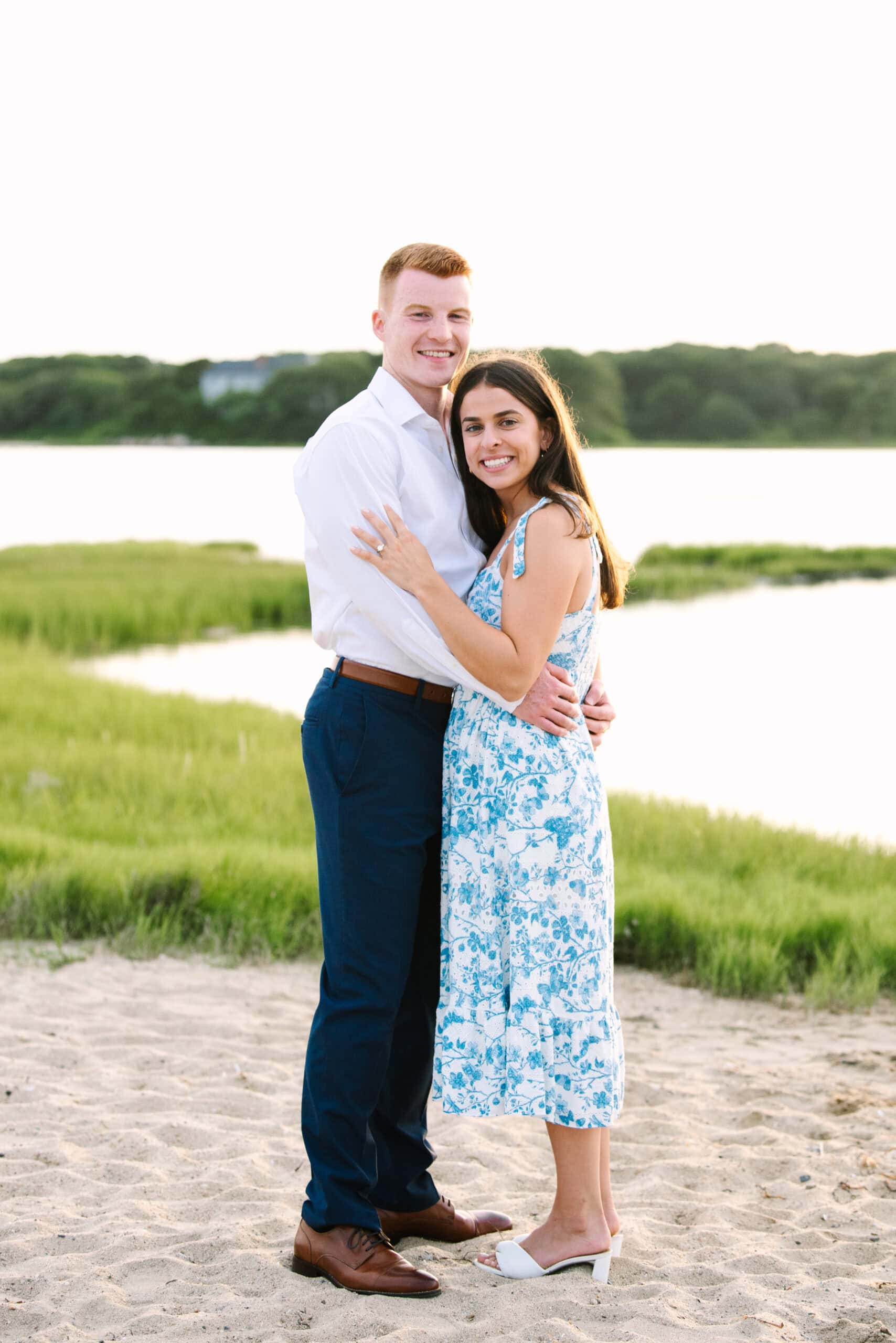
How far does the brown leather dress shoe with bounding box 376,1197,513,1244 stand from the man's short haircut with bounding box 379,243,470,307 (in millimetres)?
2266

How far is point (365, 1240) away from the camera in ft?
10.5

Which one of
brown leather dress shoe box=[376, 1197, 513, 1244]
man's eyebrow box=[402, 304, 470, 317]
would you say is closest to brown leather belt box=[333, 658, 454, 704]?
man's eyebrow box=[402, 304, 470, 317]

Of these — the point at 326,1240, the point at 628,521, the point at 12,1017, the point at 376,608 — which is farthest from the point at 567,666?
the point at 628,521

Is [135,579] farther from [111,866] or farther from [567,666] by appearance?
[567,666]

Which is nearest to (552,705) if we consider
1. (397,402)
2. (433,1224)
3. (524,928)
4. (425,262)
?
(524,928)

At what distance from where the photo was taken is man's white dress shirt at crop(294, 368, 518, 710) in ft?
10.1

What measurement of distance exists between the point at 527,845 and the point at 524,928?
7.4 inches

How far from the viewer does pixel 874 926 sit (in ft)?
19.9

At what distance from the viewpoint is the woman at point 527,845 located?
10.0 ft

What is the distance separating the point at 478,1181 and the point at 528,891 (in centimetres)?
126

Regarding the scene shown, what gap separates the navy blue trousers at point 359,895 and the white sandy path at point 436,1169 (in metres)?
0.32

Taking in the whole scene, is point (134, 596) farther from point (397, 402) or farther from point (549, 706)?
point (549, 706)

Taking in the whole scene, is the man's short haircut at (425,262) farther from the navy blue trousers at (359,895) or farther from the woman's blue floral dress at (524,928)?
the navy blue trousers at (359,895)

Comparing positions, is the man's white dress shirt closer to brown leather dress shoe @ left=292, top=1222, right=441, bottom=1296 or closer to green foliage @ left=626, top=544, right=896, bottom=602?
brown leather dress shoe @ left=292, top=1222, right=441, bottom=1296
